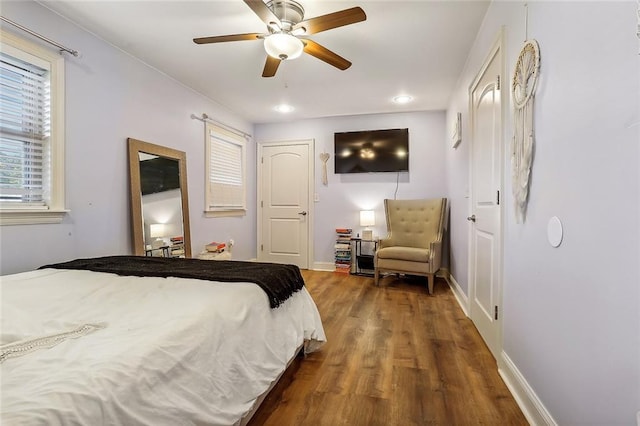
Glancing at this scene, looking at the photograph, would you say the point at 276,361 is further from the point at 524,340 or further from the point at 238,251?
the point at 238,251

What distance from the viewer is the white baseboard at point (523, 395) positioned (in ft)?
4.12

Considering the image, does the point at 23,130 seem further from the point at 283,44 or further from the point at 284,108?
the point at 284,108

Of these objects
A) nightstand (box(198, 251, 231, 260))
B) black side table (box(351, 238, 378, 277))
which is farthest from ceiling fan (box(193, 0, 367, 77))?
black side table (box(351, 238, 378, 277))

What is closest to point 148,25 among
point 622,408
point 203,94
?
point 203,94

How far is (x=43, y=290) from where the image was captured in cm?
139

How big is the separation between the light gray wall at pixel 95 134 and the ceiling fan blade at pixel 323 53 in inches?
68.7

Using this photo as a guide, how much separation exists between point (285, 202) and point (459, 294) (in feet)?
9.47

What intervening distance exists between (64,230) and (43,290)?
41.5 inches

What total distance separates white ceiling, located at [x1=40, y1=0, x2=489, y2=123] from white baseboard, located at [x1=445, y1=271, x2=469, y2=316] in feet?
7.46

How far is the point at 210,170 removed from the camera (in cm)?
392

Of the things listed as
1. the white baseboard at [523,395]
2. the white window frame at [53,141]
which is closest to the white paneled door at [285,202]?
the white window frame at [53,141]

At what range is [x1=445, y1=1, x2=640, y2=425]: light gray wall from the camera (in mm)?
794

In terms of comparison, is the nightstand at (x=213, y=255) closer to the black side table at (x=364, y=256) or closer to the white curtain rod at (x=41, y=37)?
the black side table at (x=364, y=256)

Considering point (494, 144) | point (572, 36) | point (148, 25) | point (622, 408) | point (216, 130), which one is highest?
point (148, 25)
